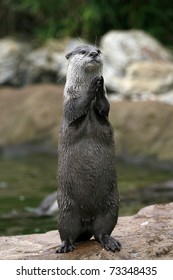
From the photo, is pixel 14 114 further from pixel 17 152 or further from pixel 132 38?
pixel 132 38

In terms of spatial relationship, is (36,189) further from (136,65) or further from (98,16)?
(98,16)

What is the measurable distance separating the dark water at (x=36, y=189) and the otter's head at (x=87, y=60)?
3.65 m

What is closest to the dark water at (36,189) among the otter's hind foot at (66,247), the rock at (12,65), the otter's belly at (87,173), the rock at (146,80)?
the rock at (146,80)

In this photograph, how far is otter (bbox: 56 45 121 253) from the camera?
5.62 meters

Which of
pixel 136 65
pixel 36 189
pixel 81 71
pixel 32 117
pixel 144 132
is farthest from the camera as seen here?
pixel 136 65

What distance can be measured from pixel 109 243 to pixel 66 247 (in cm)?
31

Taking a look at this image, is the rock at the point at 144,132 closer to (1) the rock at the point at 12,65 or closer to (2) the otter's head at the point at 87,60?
(1) the rock at the point at 12,65

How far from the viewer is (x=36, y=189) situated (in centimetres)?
1201

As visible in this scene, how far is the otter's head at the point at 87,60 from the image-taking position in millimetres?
5578

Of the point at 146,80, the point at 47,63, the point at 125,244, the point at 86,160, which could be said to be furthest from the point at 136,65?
the point at 86,160

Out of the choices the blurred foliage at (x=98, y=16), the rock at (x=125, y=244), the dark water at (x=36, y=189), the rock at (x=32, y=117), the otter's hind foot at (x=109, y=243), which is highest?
the blurred foliage at (x=98, y=16)

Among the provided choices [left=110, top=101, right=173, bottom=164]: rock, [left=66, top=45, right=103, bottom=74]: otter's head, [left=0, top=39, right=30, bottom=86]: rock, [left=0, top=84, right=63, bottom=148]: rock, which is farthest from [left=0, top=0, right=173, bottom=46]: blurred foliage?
[left=66, top=45, right=103, bottom=74]: otter's head

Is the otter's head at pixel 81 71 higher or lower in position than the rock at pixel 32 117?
higher

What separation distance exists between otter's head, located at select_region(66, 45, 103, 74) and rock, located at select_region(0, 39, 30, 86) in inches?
529
